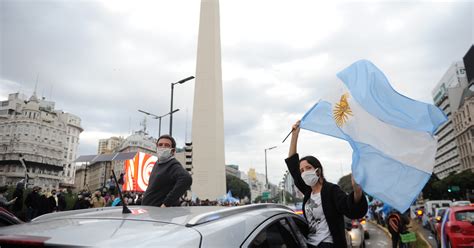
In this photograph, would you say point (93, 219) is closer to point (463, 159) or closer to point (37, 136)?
point (463, 159)

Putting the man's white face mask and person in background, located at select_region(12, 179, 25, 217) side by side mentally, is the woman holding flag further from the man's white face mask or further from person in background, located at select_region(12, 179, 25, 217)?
person in background, located at select_region(12, 179, 25, 217)

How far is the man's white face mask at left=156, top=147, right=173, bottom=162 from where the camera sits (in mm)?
4059

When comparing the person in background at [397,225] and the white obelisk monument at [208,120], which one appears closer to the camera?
the person in background at [397,225]

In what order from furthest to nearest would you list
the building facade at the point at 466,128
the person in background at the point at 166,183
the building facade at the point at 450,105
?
the building facade at the point at 450,105
the building facade at the point at 466,128
the person in background at the point at 166,183

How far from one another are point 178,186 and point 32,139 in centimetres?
10036

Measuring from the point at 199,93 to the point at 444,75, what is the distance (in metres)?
87.3

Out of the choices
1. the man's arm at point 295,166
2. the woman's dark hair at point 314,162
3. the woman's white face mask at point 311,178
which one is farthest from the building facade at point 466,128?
the woman's white face mask at point 311,178

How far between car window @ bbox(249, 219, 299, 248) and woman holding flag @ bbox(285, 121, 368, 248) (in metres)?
0.48

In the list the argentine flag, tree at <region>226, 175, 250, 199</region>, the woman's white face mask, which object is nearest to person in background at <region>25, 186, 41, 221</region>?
the woman's white face mask

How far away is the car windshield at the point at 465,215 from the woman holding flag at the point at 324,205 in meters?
7.01

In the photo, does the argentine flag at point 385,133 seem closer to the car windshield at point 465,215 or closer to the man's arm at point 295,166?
the man's arm at point 295,166

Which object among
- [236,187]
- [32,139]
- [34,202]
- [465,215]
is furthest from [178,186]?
[32,139]

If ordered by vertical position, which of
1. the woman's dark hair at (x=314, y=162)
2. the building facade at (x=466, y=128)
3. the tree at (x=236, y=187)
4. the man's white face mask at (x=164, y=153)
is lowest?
the woman's dark hair at (x=314, y=162)

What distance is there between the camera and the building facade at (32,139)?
8444cm
